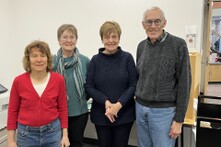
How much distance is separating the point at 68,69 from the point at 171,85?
0.81 m

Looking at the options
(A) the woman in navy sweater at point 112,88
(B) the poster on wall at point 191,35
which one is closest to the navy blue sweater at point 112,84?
(A) the woman in navy sweater at point 112,88

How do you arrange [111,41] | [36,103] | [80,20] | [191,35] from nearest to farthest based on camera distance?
[36,103] → [111,41] → [191,35] → [80,20]

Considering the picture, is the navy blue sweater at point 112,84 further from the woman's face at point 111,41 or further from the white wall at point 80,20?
the white wall at point 80,20

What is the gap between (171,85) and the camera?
1.52 metres

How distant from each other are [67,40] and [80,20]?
140cm

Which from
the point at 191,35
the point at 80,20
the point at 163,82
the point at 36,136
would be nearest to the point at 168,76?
the point at 163,82

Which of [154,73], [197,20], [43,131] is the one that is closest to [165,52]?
[154,73]

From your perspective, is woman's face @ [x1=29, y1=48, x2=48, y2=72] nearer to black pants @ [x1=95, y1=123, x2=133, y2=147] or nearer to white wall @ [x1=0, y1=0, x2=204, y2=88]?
black pants @ [x1=95, y1=123, x2=133, y2=147]

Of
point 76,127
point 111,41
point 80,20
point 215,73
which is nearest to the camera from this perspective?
point 111,41

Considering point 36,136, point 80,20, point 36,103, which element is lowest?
point 36,136

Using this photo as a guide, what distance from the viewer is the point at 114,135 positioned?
5.89ft

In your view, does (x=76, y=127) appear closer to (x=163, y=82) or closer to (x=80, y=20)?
(x=163, y=82)

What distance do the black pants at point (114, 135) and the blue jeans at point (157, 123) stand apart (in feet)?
0.51

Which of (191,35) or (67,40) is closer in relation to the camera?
(67,40)
